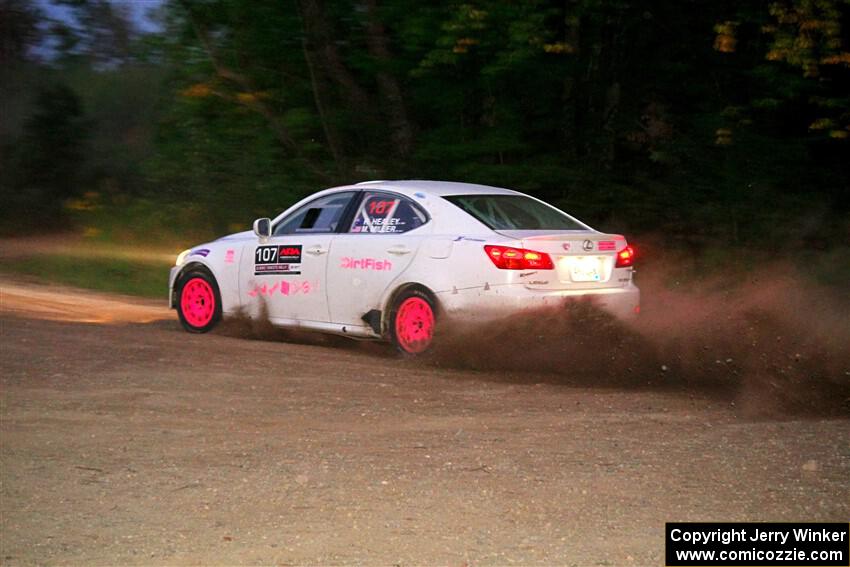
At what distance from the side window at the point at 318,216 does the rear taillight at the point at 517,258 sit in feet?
6.43

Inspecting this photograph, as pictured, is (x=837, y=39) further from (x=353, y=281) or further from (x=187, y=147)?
(x=187, y=147)

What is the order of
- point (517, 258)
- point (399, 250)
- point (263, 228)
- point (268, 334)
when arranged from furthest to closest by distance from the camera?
point (268, 334)
point (263, 228)
point (399, 250)
point (517, 258)

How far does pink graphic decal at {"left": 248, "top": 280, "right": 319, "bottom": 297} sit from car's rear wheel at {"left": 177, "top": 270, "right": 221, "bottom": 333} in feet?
1.63

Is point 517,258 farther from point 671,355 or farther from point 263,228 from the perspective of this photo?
point 263,228

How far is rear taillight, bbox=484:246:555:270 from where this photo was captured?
9469 mm

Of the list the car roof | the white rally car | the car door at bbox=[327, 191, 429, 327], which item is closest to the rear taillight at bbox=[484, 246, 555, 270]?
the white rally car

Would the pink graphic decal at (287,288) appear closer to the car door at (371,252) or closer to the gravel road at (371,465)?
the car door at (371,252)

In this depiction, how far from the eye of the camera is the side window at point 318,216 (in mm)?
10930

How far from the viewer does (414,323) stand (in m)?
9.98

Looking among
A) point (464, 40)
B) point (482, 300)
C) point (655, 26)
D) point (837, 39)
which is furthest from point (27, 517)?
point (655, 26)

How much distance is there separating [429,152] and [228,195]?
4257mm

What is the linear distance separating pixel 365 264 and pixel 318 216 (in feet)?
3.25

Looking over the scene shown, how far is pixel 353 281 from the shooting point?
34.3 feet

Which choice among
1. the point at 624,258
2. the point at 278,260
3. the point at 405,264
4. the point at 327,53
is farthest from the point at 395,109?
the point at 624,258
